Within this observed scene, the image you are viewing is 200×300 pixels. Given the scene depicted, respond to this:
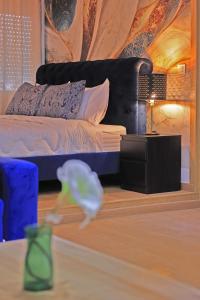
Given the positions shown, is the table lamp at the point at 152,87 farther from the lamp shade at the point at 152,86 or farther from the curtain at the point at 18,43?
the curtain at the point at 18,43

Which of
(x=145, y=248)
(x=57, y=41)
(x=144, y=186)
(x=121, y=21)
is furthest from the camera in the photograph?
(x=57, y=41)

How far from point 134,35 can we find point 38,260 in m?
4.70

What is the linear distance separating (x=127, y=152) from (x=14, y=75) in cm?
253

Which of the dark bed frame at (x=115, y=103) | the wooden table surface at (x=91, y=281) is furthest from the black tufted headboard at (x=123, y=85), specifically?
the wooden table surface at (x=91, y=281)

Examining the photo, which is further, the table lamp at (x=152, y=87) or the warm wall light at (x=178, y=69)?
the table lamp at (x=152, y=87)

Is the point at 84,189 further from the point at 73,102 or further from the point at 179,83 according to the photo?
the point at 73,102

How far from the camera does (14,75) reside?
7352 mm

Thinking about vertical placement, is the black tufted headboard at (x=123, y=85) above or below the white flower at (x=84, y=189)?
above

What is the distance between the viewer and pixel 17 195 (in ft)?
10.6

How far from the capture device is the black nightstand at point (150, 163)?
5.22 m

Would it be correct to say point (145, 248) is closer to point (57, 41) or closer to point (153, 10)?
point (153, 10)

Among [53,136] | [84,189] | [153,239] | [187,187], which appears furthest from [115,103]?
[84,189]

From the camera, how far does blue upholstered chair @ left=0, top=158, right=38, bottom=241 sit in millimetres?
3234

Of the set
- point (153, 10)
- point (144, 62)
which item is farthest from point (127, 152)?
point (153, 10)
